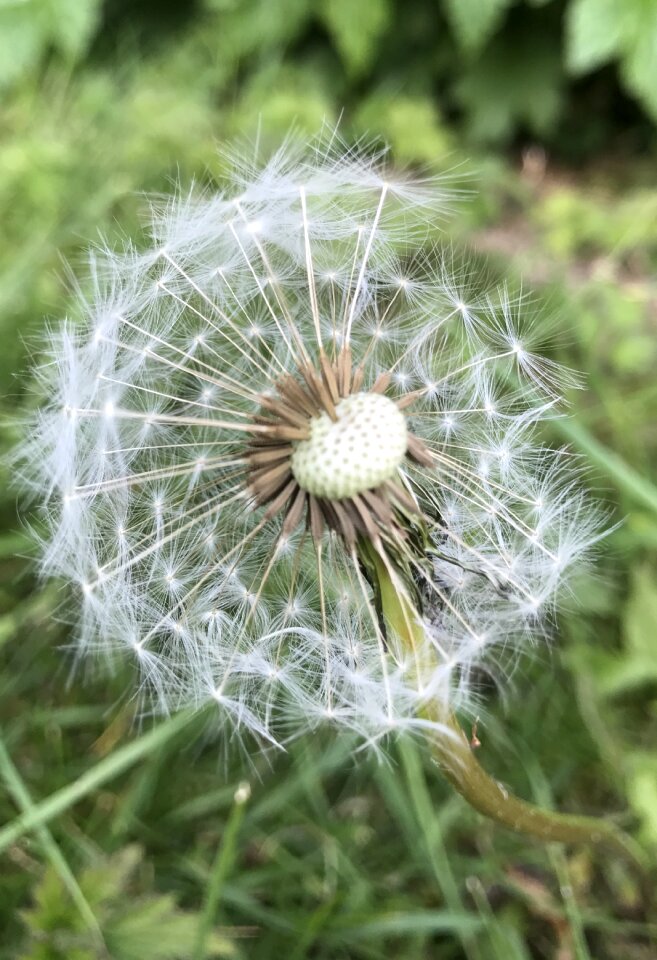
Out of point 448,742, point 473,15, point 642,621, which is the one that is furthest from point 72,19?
point 448,742

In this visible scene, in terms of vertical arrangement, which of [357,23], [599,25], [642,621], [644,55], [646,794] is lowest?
[646,794]

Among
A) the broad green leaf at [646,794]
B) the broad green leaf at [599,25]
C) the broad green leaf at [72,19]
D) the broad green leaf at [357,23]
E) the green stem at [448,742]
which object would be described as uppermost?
the broad green leaf at [72,19]

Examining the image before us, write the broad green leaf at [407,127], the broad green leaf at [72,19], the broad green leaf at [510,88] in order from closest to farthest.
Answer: the broad green leaf at [72,19], the broad green leaf at [407,127], the broad green leaf at [510,88]

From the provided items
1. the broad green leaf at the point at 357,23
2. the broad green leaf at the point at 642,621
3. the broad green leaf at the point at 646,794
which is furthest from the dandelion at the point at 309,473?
the broad green leaf at the point at 357,23

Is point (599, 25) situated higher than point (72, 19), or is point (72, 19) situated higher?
point (72, 19)

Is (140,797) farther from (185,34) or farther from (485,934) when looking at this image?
(185,34)

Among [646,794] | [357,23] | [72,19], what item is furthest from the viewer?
[357,23]

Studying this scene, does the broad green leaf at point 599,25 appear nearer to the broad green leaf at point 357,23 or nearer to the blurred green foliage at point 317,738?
the blurred green foliage at point 317,738

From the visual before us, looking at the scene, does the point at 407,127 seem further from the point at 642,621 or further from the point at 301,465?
the point at 301,465
